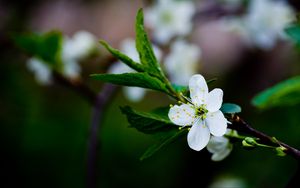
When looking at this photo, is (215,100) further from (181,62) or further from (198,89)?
(181,62)

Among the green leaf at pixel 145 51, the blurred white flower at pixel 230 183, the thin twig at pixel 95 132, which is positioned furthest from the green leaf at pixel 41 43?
the blurred white flower at pixel 230 183

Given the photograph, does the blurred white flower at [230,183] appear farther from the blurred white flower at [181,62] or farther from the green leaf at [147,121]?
the green leaf at [147,121]

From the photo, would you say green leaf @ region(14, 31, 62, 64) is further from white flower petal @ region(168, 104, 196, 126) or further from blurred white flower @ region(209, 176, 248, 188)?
blurred white flower @ region(209, 176, 248, 188)

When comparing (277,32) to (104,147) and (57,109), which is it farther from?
(57,109)

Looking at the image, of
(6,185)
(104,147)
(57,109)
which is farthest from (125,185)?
(57,109)

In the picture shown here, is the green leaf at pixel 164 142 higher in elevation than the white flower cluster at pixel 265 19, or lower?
lower

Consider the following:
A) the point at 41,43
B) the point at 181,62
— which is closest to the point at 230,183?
the point at 181,62

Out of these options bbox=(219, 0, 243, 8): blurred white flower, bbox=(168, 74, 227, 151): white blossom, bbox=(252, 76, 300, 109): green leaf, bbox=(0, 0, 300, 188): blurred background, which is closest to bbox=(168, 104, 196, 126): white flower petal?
bbox=(168, 74, 227, 151): white blossom
